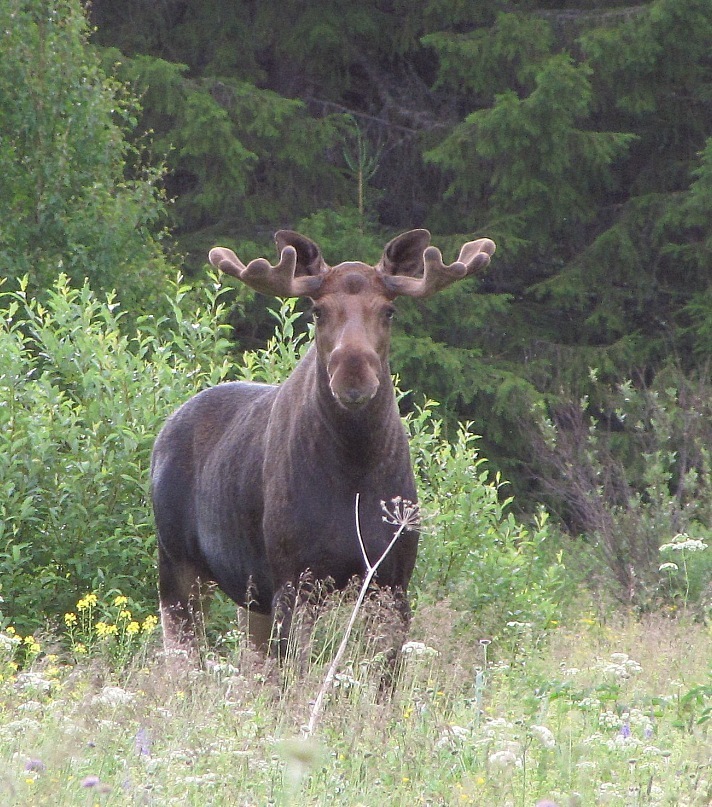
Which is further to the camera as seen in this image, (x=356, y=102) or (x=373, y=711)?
(x=356, y=102)

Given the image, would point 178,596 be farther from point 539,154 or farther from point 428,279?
point 539,154

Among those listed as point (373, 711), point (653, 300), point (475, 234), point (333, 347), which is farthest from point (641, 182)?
point (373, 711)

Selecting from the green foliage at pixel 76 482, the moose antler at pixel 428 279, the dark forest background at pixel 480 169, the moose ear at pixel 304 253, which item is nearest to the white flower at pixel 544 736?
the moose antler at pixel 428 279

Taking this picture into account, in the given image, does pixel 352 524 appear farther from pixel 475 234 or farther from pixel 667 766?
pixel 475 234

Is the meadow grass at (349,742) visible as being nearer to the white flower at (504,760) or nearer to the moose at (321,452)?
the white flower at (504,760)

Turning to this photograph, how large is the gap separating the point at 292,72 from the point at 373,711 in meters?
19.6

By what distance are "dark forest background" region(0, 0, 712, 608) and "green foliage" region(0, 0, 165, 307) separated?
1.38 ft

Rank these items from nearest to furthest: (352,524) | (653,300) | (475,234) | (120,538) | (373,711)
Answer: (373,711)
(352,524)
(120,538)
(475,234)
(653,300)

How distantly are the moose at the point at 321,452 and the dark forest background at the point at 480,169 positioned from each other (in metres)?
9.47

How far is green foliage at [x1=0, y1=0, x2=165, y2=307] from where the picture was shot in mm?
15414

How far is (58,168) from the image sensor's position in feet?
50.9

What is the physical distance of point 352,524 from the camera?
238 inches

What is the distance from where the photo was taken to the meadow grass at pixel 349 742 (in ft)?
12.1

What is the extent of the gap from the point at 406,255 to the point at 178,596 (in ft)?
7.74
